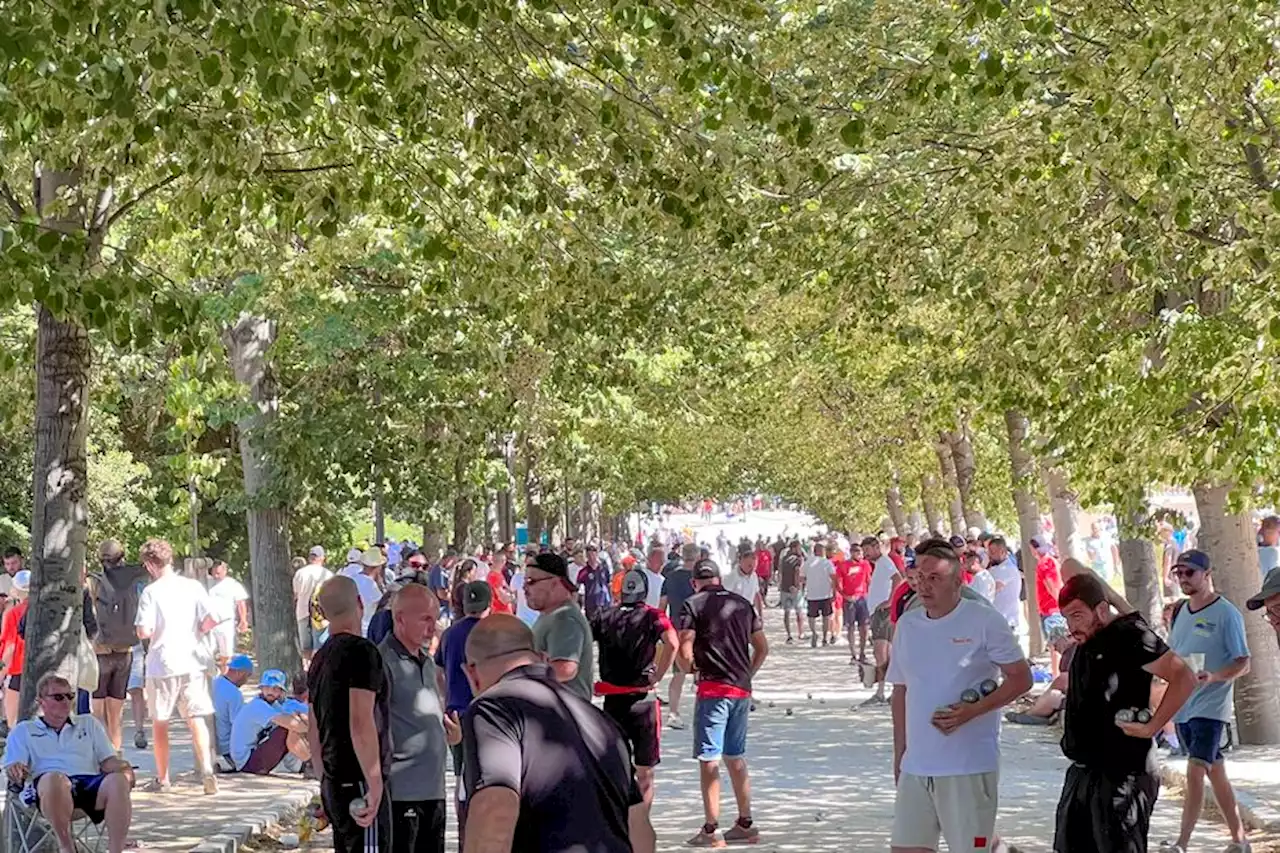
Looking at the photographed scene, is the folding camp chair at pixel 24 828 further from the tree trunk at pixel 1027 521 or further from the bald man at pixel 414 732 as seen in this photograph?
the tree trunk at pixel 1027 521

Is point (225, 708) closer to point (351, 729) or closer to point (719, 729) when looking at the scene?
point (719, 729)

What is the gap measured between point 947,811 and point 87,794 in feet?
15.9

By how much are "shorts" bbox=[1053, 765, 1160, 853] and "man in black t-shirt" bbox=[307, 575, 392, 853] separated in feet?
9.81

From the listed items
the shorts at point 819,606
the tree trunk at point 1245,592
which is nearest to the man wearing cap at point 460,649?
the tree trunk at point 1245,592

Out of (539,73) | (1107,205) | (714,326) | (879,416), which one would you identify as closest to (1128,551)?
(714,326)

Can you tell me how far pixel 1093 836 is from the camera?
27.8ft

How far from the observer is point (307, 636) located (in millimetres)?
23156

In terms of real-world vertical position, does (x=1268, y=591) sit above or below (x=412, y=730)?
above

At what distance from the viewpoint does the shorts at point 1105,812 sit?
8.38 m

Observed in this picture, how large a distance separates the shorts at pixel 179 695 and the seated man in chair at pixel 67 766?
470 cm

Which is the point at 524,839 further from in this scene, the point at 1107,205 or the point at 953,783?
the point at 1107,205

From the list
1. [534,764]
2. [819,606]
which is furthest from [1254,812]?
[819,606]

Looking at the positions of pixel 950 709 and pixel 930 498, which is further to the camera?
pixel 930 498

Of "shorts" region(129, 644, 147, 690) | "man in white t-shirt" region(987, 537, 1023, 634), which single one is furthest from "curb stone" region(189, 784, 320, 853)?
"man in white t-shirt" region(987, 537, 1023, 634)
